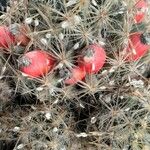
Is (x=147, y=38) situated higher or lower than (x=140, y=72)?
higher

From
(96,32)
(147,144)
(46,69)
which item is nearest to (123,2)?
(96,32)

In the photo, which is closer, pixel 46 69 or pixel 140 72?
pixel 46 69

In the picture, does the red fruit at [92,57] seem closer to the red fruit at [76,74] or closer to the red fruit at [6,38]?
the red fruit at [76,74]

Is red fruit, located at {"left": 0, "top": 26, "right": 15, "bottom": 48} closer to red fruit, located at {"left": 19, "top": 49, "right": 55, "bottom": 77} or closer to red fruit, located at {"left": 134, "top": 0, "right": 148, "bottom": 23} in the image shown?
red fruit, located at {"left": 19, "top": 49, "right": 55, "bottom": 77}

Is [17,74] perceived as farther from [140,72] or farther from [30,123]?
[140,72]

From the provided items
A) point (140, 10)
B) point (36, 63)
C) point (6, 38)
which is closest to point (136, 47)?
point (140, 10)

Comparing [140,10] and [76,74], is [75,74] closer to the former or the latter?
[76,74]

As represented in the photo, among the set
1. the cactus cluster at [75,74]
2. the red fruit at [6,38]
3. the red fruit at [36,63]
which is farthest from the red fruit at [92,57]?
the red fruit at [6,38]
